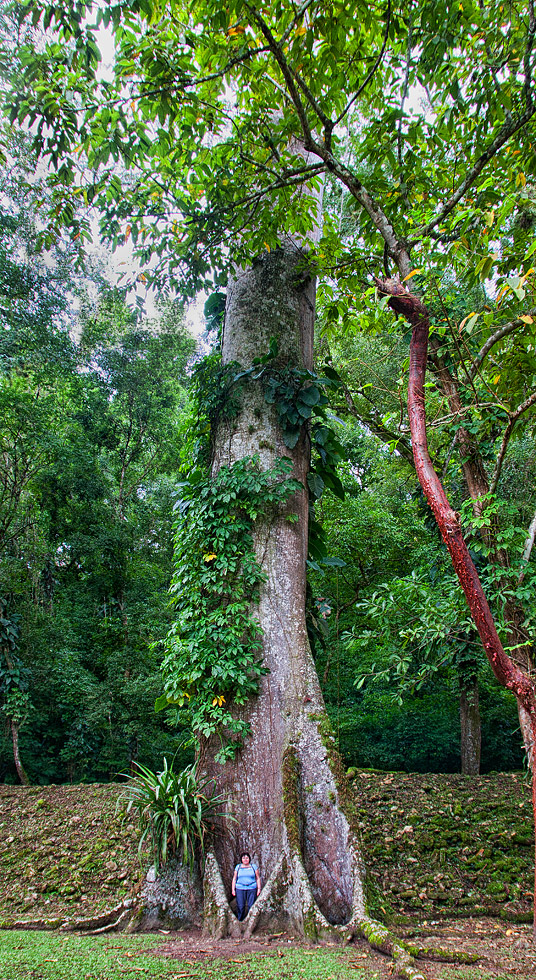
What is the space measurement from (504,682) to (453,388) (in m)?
2.35

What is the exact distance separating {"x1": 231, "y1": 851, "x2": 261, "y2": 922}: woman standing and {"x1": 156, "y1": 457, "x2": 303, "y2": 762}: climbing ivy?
22.2 inches

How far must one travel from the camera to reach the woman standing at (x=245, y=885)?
2697mm

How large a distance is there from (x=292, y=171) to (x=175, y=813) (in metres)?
4.10

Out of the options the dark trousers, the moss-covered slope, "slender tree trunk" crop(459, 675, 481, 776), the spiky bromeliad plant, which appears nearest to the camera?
the dark trousers

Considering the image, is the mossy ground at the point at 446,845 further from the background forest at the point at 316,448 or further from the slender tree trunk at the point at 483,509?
the slender tree trunk at the point at 483,509

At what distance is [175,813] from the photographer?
2.82 meters

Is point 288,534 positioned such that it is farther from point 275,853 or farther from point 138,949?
point 138,949

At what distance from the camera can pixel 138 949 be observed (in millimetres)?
2412

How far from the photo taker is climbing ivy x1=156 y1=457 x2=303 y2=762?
310 cm

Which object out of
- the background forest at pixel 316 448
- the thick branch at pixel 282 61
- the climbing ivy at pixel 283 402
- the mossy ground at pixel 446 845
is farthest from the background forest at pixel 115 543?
the thick branch at pixel 282 61

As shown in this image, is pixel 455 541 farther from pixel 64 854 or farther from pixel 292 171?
pixel 64 854

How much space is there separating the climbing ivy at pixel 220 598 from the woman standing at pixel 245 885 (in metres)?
0.56

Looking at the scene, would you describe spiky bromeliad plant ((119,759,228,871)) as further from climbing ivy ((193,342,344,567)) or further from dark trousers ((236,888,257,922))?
climbing ivy ((193,342,344,567))

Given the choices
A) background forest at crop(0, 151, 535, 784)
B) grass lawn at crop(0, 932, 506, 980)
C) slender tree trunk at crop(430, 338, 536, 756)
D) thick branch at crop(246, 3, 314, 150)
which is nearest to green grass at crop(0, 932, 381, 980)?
grass lawn at crop(0, 932, 506, 980)
